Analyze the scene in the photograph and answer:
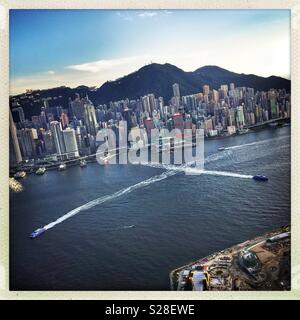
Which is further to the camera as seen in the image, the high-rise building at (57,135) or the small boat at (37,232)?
the high-rise building at (57,135)

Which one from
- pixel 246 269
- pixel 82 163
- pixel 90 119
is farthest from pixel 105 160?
pixel 246 269

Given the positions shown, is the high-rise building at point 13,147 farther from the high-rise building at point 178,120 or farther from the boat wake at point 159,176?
the high-rise building at point 178,120

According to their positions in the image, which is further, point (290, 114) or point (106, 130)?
point (106, 130)

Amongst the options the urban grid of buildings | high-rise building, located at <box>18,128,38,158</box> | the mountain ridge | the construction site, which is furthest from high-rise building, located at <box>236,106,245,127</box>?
high-rise building, located at <box>18,128,38,158</box>

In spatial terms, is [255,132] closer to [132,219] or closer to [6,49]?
[132,219]

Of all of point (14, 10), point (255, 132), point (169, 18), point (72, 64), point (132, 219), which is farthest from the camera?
point (255, 132)

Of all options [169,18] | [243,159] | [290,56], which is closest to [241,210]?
[243,159]

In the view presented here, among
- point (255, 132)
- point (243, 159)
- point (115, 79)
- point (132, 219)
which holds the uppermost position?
point (115, 79)

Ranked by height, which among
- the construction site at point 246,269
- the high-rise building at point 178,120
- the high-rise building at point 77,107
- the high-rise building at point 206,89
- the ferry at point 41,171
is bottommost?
the construction site at point 246,269

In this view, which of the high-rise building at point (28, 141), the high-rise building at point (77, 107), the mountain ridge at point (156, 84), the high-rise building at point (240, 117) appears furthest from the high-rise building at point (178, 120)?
the high-rise building at point (28, 141)
